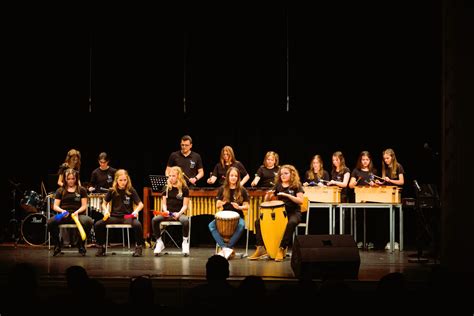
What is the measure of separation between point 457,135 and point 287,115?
5798 mm

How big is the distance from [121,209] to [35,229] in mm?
2512

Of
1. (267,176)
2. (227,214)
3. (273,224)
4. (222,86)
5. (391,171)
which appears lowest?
(273,224)

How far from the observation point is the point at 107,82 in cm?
1379

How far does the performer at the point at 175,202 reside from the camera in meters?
11.6

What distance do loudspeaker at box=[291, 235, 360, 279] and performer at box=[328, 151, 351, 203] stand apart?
410 centimetres

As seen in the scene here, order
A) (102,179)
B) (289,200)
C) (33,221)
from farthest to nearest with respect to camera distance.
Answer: (33,221) → (102,179) → (289,200)

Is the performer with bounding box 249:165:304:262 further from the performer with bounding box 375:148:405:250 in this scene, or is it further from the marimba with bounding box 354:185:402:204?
the performer with bounding box 375:148:405:250

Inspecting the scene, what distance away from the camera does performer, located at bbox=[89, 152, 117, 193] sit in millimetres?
12930

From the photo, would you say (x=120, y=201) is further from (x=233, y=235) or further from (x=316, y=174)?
(x=316, y=174)

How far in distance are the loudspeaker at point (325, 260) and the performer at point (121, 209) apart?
3619mm

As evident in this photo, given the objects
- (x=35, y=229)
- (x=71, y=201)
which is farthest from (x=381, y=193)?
(x=35, y=229)

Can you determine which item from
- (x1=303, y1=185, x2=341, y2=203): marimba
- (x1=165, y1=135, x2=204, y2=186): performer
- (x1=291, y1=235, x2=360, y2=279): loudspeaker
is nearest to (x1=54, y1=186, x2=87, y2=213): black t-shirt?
(x1=165, y1=135, x2=204, y2=186): performer

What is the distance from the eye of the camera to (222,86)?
13617 millimetres

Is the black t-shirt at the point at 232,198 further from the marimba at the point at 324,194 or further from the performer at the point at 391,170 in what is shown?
the performer at the point at 391,170
